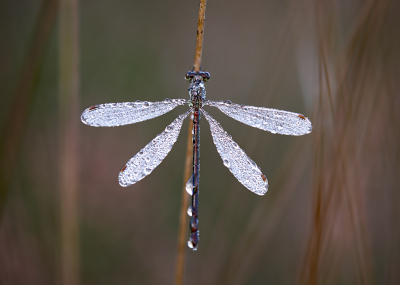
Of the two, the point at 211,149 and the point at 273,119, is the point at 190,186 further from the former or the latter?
the point at 211,149

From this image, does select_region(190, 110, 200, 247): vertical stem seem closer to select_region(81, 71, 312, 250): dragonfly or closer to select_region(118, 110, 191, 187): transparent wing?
select_region(81, 71, 312, 250): dragonfly

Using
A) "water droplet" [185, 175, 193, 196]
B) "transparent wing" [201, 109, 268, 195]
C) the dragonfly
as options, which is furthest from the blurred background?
"water droplet" [185, 175, 193, 196]

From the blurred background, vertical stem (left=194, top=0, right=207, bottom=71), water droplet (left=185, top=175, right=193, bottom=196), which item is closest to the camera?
vertical stem (left=194, top=0, right=207, bottom=71)

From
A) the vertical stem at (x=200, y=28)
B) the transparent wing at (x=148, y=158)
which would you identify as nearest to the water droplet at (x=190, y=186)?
the transparent wing at (x=148, y=158)

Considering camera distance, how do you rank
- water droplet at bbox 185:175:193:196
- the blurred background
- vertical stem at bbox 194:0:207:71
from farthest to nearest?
the blurred background
water droplet at bbox 185:175:193:196
vertical stem at bbox 194:0:207:71
